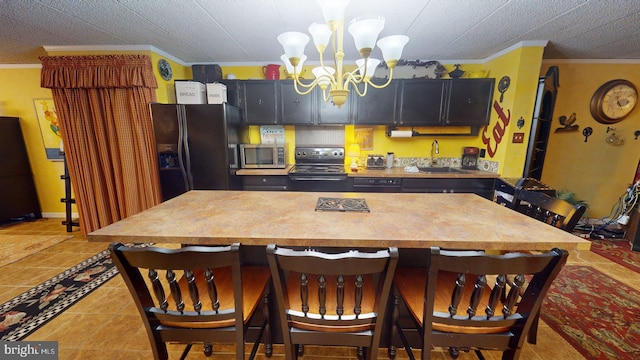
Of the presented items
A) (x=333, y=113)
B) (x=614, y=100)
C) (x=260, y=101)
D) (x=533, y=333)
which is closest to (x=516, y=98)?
(x=614, y=100)

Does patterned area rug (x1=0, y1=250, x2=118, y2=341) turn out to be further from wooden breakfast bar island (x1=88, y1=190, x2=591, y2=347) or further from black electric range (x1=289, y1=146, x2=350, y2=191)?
black electric range (x1=289, y1=146, x2=350, y2=191)

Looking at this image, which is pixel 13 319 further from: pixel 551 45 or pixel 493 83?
pixel 551 45

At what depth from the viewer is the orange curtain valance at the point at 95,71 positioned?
2.78 meters

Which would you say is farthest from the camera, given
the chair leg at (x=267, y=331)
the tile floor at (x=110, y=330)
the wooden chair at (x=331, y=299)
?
the tile floor at (x=110, y=330)

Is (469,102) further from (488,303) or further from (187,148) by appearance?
(187,148)

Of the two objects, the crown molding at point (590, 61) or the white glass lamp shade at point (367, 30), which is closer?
the white glass lamp shade at point (367, 30)

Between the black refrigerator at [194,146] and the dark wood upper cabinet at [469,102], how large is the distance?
2.95 metres

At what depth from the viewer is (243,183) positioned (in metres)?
3.23

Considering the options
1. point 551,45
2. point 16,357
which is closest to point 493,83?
point 551,45

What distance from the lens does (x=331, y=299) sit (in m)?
1.12

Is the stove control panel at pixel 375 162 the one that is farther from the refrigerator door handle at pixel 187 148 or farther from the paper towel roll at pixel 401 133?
the refrigerator door handle at pixel 187 148

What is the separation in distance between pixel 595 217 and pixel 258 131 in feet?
17.6

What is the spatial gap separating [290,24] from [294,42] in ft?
3.77

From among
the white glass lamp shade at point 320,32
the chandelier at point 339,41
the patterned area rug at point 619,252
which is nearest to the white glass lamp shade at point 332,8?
the chandelier at point 339,41
